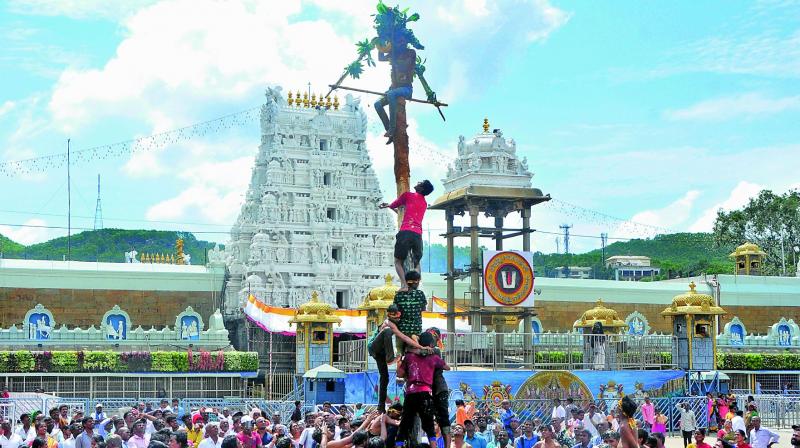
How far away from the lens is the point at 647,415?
22125 mm

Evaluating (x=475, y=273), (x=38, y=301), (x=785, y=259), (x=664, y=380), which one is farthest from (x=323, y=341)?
(x=785, y=259)

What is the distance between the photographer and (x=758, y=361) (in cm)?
4406

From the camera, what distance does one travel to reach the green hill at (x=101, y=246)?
366 feet

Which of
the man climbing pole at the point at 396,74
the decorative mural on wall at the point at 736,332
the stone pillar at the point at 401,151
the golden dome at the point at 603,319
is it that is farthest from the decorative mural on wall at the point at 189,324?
the stone pillar at the point at 401,151

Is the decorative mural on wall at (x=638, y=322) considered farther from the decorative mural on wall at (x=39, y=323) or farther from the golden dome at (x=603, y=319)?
the decorative mural on wall at (x=39, y=323)

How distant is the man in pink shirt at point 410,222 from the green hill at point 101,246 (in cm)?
9817

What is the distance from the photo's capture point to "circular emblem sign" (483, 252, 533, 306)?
31844mm

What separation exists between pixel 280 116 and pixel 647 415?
3234cm

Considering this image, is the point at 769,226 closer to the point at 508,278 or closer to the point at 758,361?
the point at 758,361

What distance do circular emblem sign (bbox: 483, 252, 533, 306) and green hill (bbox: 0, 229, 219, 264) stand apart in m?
80.7

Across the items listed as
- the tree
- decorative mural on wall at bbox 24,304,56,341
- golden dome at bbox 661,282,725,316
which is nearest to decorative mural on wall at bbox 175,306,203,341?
decorative mural on wall at bbox 24,304,56,341

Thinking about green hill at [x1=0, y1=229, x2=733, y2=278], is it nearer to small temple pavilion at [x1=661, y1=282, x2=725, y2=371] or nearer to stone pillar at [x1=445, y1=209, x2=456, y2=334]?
stone pillar at [x1=445, y1=209, x2=456, y2=334]

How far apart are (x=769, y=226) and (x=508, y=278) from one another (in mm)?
42430

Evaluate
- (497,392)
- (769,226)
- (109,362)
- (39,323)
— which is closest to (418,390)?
(497,392)
